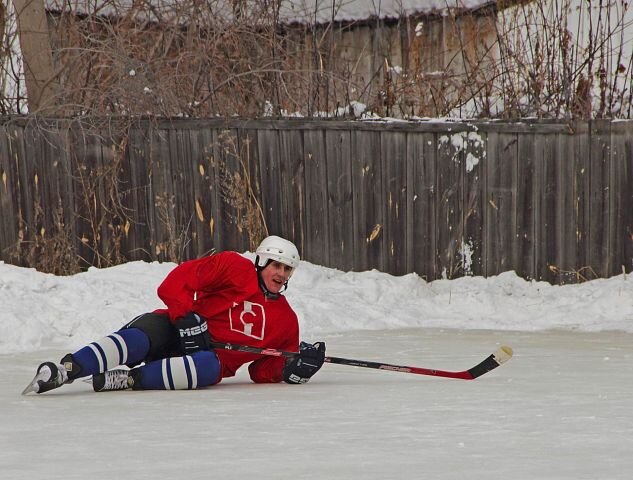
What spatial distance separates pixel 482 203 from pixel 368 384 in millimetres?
5009

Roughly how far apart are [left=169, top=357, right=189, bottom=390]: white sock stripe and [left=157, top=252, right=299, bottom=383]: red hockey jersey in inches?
12.0

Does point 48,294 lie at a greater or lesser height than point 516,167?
lesser

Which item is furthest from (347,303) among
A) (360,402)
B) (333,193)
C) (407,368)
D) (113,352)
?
(360,402)

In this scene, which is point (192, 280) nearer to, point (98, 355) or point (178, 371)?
point (178, 371)

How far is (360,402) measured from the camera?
217 inches

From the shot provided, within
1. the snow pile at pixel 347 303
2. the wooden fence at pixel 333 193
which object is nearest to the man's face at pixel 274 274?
the snow pile at pixel 347 303

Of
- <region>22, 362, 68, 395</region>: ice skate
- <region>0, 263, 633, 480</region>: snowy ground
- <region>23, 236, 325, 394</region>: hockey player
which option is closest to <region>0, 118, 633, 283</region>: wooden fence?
<region>0, 263, 633, 480</region>: snowy ground

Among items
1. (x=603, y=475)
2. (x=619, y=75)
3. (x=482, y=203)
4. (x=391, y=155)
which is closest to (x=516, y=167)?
(x=482, y=203)

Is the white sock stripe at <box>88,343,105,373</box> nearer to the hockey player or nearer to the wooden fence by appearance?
the hockey player

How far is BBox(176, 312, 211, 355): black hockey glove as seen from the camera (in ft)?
19.6

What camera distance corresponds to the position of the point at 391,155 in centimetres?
1125

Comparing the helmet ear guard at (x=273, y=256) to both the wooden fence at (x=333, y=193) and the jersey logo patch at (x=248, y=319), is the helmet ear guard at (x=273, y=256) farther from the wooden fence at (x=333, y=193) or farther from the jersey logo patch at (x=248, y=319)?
the wooden fence at (x=333, y=193)

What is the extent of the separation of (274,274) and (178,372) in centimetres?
76

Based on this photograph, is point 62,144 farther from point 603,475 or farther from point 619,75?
point 603,475
